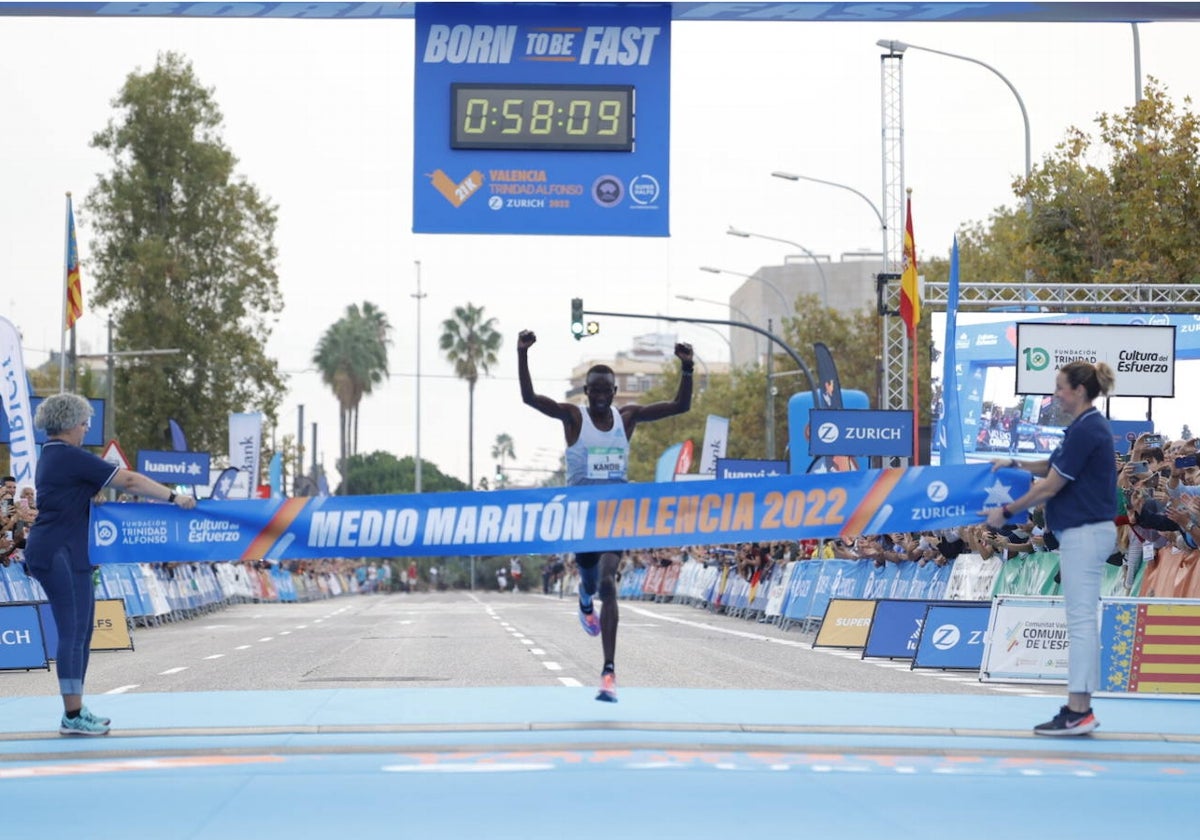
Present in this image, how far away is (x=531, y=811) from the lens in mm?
7969

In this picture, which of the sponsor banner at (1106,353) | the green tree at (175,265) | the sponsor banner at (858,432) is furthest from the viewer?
the green tree at (175,265)

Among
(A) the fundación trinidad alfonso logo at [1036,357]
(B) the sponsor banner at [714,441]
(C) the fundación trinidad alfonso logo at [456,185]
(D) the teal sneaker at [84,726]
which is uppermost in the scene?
(C) the fundación trinidad alfonso logo at [456,185]

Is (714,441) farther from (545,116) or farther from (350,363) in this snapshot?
(350,363)

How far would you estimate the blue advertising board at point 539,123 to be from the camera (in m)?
17.2

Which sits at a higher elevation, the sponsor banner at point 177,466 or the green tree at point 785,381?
the green tree at point 785,381

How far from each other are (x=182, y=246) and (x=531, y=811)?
5748 centimetres

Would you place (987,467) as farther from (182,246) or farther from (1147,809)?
(182,246)

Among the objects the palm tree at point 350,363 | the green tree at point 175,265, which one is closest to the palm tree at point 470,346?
the palm tree at point 350,363

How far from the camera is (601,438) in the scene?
1233 cm

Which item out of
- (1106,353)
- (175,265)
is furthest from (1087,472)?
(175,265)

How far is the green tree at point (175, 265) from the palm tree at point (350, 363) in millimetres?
56601

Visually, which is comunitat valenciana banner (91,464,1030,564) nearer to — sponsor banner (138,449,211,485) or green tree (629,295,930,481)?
sponsor banner (138,449,211,485)

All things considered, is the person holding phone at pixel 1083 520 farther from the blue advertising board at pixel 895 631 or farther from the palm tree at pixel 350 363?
the palm tree at pixel 350 363

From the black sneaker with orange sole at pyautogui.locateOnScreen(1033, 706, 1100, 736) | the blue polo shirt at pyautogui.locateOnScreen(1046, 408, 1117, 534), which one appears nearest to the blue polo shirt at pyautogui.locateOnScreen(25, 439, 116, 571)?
the blue polo shirt at pyautogui.locateOnScreen(1046, 408, 1117, 534)
